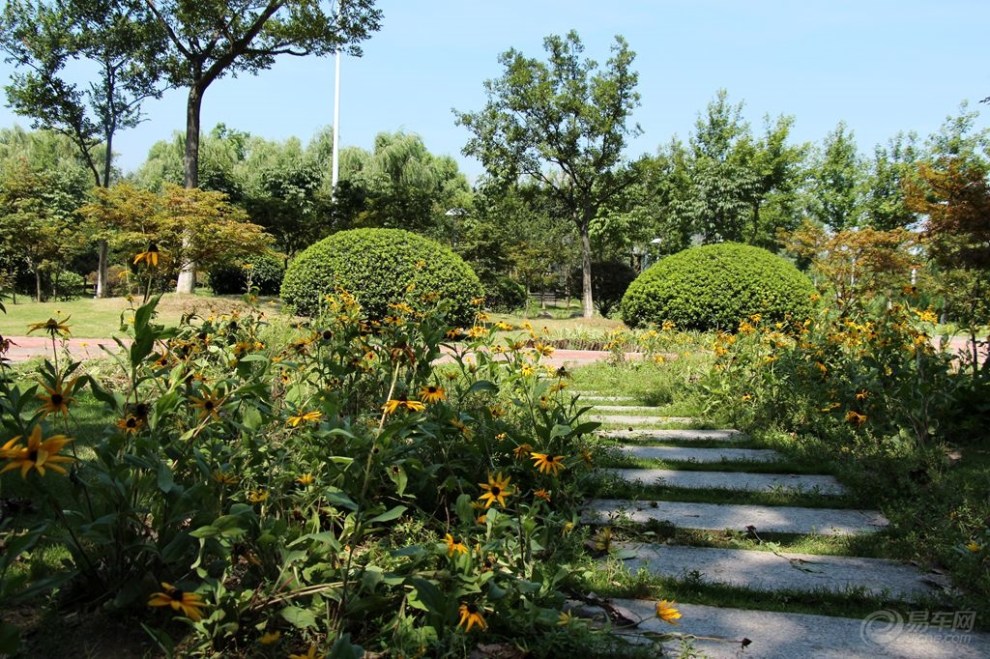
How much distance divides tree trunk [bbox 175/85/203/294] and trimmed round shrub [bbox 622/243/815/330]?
31.6 feet

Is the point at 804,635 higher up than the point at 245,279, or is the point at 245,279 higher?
the point at 245,279

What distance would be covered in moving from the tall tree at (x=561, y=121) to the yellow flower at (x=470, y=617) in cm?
1600

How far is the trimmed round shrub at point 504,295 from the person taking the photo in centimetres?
2012

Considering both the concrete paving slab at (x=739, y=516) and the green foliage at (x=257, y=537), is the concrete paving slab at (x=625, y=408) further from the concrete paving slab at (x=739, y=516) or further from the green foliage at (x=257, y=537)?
the green foliage at (x=257, y=537)

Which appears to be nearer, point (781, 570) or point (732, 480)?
point (781, 570)

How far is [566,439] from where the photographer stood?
2615mm

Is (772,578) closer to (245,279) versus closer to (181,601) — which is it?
(181,601)

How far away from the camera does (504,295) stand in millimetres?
20844

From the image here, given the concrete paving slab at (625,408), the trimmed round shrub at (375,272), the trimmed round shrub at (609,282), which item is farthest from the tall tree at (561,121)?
the concrete paving slab at (625,408)

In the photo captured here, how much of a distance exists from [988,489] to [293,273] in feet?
31.4

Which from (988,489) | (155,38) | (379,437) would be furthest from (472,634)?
(155,38)

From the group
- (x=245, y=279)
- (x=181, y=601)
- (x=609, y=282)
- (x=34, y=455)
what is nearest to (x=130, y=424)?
(x=34, y=455)

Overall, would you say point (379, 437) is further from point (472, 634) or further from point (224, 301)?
point (224, 301)

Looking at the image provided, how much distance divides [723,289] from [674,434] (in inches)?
281
